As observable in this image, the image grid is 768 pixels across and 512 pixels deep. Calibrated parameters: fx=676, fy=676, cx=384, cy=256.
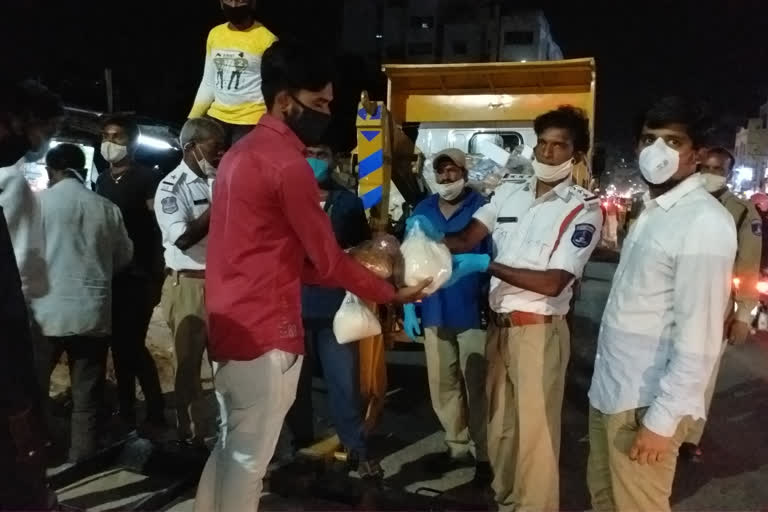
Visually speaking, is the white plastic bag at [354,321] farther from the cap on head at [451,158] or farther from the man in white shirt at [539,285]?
the cap on head at [451,158]

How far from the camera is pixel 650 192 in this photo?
2.63 metres

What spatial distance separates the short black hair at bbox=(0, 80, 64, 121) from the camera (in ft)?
6.99

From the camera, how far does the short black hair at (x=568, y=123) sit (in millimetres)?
3146

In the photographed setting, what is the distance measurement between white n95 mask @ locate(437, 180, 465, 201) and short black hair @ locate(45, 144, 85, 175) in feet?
7.50

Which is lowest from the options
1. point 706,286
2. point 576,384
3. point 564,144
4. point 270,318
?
point 576,384

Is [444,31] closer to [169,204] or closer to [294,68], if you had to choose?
[169,204]

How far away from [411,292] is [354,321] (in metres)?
0.32

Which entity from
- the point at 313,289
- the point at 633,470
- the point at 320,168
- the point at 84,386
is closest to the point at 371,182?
the point at 320,168

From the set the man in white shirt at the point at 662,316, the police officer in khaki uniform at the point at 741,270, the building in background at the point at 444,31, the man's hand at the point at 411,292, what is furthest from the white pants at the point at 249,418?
the building in background at the point at 444,31

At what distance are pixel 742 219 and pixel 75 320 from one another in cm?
441

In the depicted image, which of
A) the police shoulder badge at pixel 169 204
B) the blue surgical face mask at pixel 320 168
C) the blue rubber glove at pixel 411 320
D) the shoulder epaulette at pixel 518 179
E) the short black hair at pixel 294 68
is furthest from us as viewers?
the blue rubber glove at pixel 411 320

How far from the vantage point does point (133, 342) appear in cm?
471

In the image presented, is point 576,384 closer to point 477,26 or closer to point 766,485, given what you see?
point 766,485

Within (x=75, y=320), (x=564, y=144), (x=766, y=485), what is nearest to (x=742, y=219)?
(x=766, y=485)
